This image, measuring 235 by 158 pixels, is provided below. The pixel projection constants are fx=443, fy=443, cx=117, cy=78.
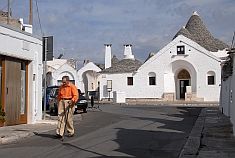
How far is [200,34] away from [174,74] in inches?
372

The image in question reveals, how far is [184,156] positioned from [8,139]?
592cm

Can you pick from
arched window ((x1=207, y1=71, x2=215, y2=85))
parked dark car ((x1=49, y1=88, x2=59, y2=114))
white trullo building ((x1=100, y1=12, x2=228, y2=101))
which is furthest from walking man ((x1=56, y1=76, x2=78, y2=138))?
arched window ((x1=207, y1=71, x2=215, y2=85))

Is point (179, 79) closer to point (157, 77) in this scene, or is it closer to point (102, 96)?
point (157, 77)

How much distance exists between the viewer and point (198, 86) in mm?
52031

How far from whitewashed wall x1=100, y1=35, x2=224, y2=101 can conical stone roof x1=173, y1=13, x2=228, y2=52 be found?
5648 millimetres

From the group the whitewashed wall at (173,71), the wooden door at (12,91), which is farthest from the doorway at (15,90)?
the whitewashed wall at (173,71)

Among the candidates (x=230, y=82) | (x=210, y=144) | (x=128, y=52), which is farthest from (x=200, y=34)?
(x=210, y=144)

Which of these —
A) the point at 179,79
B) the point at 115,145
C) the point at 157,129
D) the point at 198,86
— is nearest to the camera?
the point at 115,145

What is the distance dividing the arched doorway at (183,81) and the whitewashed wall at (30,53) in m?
36.0

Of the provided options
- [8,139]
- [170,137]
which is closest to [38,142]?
[8,139]

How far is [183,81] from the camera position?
5553 centimetres

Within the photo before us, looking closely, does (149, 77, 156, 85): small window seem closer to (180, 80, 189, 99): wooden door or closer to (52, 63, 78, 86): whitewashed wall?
(180, 80, 189, 99): wooden door

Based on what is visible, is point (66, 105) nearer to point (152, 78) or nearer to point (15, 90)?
point (15, 90)

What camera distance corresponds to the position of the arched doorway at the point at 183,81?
5519 centimetres
